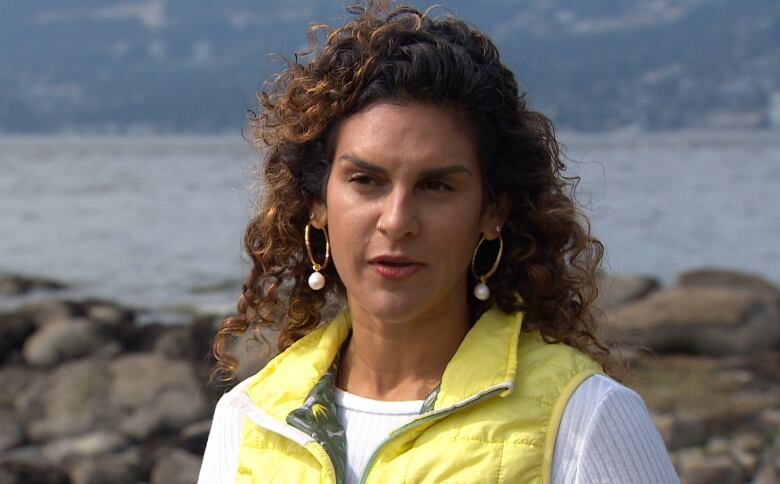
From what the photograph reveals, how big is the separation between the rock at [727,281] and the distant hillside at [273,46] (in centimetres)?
981

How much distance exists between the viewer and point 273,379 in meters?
2.29

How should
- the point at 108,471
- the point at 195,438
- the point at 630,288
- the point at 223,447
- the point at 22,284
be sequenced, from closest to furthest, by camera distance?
the point at 223,447, the point at 108,471, the point at 195,438, the point at 630,288, the point at 22,284

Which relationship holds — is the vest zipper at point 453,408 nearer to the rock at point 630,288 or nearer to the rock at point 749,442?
the rock at point 749,442

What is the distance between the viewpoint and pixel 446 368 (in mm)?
2074

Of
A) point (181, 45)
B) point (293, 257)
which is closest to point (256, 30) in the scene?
point (181, 45)

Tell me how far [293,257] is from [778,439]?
21.1ft

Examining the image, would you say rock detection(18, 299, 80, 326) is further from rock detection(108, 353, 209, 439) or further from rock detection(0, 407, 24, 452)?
rock detection(0, 407, 24, 452)

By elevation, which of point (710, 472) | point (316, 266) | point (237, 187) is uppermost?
point (316, 266)

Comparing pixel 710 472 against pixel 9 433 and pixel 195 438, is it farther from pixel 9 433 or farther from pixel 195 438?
pixel 9 433

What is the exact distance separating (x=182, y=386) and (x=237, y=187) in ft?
18.7

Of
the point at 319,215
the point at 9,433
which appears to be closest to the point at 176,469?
the point at 9,433

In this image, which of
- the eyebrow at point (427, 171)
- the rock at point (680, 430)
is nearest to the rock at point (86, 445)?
the rock at point (680, 430)

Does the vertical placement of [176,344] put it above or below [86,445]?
above

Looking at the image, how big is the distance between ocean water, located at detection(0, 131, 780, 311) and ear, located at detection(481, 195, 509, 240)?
10.6m
